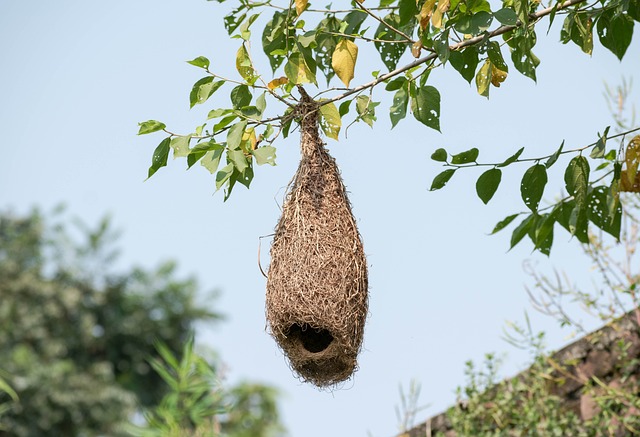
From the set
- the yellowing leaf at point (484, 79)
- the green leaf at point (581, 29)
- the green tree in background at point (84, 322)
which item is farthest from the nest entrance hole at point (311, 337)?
the green tree in background at point (84, 322)

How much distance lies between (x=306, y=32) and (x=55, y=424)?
13728 mm

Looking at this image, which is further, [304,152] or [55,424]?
[55,424]

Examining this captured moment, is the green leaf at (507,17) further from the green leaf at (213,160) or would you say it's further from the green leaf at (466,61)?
the green leaf at (213,160)

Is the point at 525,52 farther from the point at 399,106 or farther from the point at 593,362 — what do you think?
the point at 593,362

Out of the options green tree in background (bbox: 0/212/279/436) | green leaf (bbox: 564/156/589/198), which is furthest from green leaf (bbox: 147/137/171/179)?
green tree in background (bbox: 0/212/279/436)

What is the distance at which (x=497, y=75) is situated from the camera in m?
2.54

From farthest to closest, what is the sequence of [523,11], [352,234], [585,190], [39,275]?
1. [39,275]
2. [352,234]
3. [585,190]
4. [523,11]

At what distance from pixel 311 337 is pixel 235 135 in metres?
0.79

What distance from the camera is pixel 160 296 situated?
1723 cm

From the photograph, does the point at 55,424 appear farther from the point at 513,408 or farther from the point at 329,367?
the point at 329,367

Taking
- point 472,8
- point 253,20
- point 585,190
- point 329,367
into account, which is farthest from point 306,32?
point 329,367

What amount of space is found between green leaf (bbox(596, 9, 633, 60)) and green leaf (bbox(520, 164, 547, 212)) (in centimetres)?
33

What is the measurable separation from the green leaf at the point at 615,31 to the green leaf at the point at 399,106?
0.50m

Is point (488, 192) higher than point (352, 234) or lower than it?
lower
